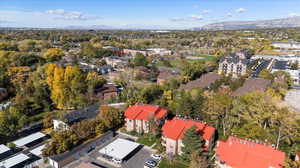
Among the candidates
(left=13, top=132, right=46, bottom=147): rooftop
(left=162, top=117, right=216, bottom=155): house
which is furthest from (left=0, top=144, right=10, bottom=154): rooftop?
(left=162, top=117, right=216, bottom=155): house

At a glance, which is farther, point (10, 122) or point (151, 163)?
point (10, 122)

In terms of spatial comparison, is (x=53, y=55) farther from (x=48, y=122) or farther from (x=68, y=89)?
(x=48, y=122)

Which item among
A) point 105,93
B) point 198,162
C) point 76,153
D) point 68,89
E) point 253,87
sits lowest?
point 76,153

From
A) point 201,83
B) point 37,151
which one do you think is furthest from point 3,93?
point 201,83

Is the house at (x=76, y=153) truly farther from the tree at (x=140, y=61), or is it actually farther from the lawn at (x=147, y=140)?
the tree at (x=140, y=61)

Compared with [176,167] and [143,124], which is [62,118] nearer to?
[143,124]

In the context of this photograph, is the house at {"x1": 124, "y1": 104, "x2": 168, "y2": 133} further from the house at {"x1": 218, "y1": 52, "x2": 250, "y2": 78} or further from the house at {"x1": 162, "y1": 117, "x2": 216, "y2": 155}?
the house at {"x1": 218, "y1": 52, "x2": 250, "y2": 78}
